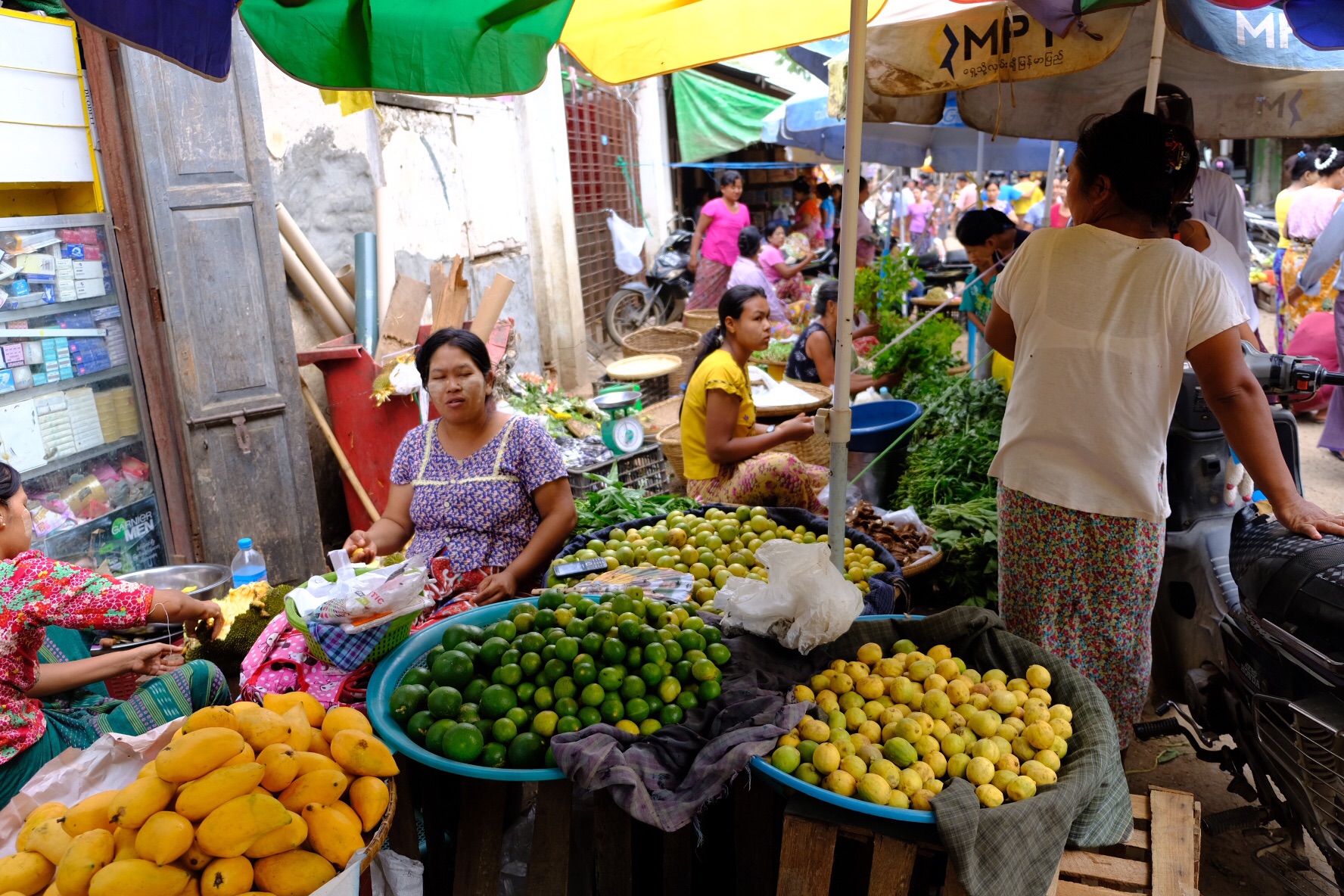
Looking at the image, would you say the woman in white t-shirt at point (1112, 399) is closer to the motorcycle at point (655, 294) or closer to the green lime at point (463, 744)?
the green lime at point (463, 744)

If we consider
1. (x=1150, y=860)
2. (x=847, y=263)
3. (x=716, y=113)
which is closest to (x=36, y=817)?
(x=847, y=263)

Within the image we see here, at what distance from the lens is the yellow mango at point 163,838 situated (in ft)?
5.30

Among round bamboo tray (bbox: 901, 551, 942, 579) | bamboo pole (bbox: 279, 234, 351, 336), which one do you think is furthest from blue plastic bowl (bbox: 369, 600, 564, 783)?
bamboo pole (bbox: 279, 234, 351, 336)

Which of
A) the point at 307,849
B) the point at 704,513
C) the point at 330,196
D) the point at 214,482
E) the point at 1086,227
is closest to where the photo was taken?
the point at 307,849

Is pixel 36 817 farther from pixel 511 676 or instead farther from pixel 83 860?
pixel 511 676

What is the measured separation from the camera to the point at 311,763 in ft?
6.22

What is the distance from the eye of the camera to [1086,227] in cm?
247

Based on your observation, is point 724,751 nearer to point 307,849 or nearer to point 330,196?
point 307,849

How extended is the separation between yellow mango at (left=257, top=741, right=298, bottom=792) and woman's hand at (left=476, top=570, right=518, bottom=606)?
1.30 m

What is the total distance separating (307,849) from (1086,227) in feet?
7.97

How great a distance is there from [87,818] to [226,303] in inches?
→ 132

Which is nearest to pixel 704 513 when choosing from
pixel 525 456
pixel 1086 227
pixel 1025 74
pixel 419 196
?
pixel 525 456

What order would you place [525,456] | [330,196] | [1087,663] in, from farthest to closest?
[330,196]
[525,456]
[1087,663]

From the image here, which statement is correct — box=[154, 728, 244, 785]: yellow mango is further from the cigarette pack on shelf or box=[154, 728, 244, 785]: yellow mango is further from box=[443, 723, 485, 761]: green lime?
the cigarette pack on shelf
